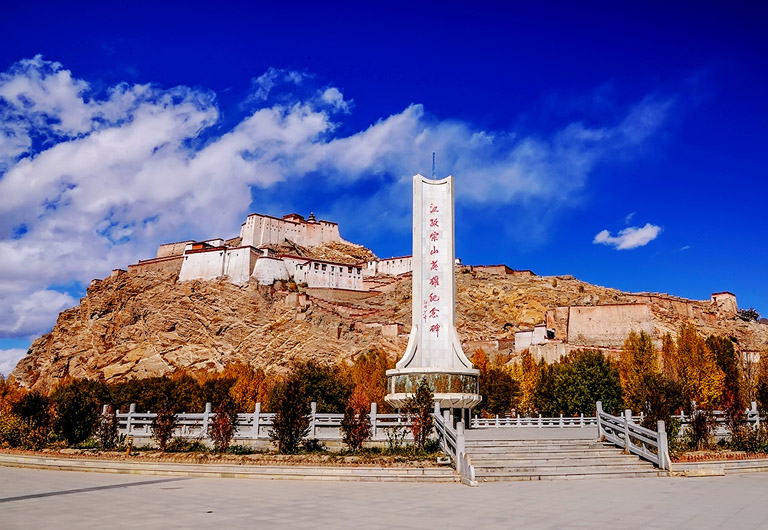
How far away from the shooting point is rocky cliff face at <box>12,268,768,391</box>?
62406 mm

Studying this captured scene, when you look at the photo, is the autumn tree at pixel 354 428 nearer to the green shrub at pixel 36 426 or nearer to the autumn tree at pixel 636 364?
the green shrub at pixel 36 426

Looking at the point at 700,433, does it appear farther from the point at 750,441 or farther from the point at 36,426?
the point at 36,426

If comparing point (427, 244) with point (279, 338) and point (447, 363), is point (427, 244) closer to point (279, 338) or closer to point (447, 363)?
point (447, 363)

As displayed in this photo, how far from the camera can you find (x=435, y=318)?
74.4 feet

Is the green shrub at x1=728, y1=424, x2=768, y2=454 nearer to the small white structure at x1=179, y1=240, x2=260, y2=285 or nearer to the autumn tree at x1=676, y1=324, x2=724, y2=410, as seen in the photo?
the autumn tree at x1=676, y1=324, x2=724, y2=410

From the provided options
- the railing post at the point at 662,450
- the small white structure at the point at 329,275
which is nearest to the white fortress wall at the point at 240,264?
the small white structure at the point at 329,275

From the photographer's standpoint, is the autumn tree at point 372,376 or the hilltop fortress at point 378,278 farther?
the hilltop fortress at point 378,278

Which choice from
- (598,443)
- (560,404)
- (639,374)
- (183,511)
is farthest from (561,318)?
(183,511)

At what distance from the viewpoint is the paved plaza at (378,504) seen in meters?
7.02

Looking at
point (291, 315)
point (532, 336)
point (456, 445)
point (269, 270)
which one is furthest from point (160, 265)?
point (456, 445)

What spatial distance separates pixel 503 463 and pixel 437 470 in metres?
1.84

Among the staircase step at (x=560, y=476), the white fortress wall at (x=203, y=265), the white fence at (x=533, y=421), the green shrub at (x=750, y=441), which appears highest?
the white fortress wall at (x=203, y=265)

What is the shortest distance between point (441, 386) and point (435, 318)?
282 centimetres

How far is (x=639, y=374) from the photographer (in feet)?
122
